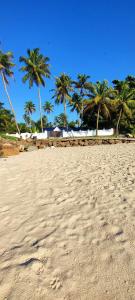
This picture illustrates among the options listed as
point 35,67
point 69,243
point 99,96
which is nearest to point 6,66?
point 35,67

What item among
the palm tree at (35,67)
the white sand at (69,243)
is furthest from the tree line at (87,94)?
the white sand at (69,243)

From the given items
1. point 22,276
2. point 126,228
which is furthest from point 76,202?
point 22,276

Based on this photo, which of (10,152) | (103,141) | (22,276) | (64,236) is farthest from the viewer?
(103,141)

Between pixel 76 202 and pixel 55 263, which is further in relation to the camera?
pixel 76 202

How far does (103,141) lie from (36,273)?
2311 centimetres

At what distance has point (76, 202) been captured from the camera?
167 inches

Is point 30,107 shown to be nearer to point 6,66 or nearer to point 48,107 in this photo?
point 48,107

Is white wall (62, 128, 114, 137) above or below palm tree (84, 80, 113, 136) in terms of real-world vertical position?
below

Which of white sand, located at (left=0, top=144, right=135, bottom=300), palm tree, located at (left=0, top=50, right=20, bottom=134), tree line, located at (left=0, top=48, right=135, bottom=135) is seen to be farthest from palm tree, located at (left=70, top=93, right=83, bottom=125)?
white sand, located at (left=0, top=144, right=135, bottom=300)

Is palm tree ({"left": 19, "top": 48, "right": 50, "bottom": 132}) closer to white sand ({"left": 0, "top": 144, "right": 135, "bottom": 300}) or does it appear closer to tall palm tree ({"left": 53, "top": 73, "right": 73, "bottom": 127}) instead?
tall palm tree ({"left": 53, "top": 73, "right": 73, "bottom": 127})

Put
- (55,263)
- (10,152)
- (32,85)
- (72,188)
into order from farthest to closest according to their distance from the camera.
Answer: (32,85) < (10,152) < (72,188) < (55,263)

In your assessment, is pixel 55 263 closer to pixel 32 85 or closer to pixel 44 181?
pixel 44 181

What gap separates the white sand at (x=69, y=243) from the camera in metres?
2.07

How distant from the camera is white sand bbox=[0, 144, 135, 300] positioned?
207 cm
